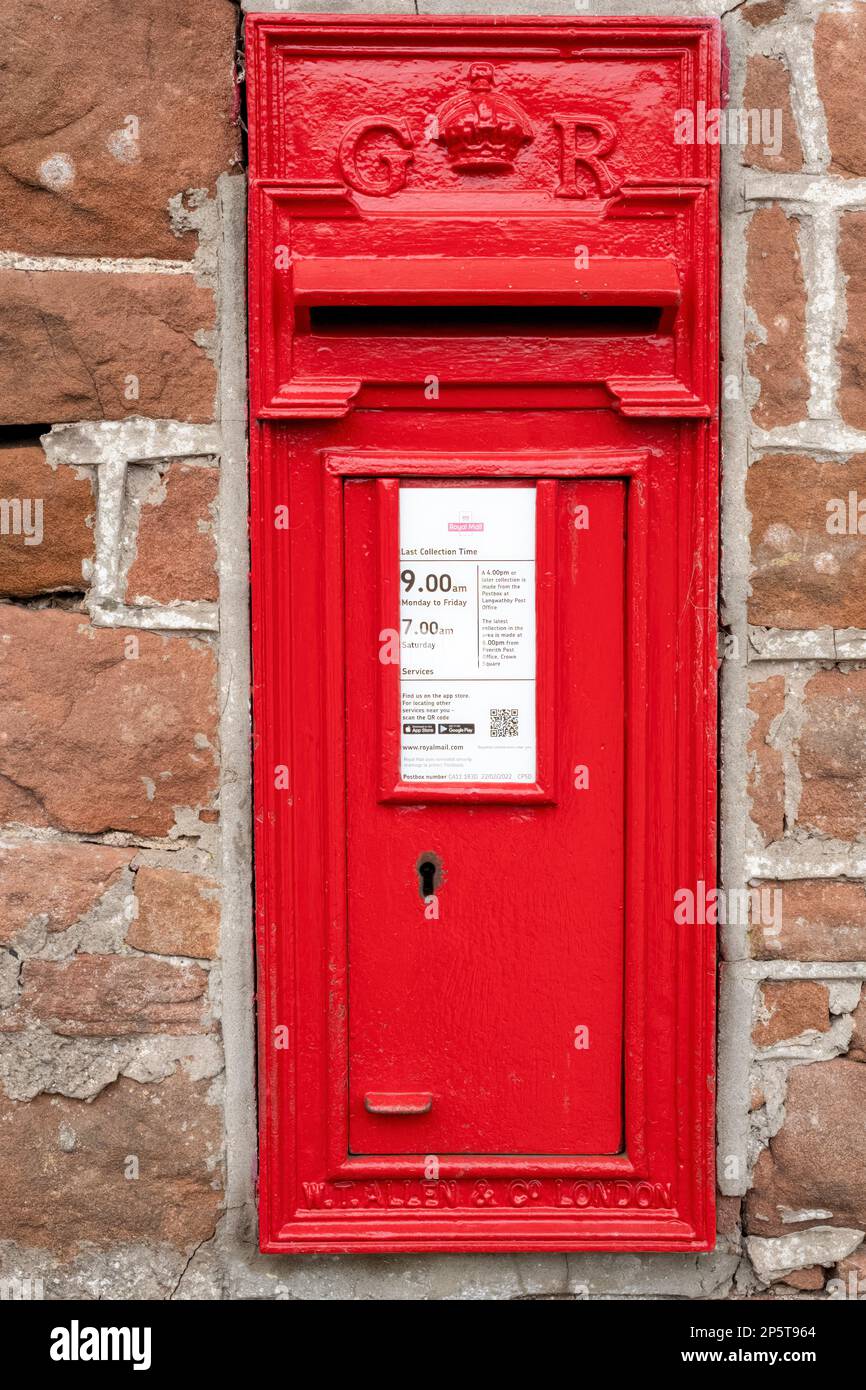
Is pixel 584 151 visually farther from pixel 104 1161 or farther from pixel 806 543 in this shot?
pixel 104 1161

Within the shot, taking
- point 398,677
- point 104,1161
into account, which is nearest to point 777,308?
point 398,677

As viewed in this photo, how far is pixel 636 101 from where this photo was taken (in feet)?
5.86

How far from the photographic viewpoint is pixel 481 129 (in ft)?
5.75

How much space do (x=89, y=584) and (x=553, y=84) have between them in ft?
3.83

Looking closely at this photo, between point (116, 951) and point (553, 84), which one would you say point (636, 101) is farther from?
point (116, 951)

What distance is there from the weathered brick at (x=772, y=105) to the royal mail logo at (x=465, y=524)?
31.2 inches

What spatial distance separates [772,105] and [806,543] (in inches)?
29.9

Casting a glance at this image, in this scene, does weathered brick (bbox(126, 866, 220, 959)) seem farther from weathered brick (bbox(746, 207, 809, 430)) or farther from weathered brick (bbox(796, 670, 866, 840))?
weathered brick (bbox(746, 207, 809, 430))

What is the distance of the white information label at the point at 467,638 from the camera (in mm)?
1798

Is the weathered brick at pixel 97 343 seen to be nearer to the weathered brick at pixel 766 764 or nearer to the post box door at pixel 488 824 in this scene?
the post box door at pixel 488 824

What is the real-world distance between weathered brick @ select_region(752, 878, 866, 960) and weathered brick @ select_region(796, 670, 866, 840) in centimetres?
10

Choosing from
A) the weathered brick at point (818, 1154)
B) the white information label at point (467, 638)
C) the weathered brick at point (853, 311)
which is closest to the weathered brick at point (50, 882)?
the white information label at point (467, 638)

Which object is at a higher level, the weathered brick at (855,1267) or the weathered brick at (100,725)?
the weathered brick at (100,725)

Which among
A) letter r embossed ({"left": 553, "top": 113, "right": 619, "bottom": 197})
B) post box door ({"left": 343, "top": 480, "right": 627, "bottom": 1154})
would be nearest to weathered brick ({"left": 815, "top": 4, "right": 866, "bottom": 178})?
letter r embossed ({"left": 553, "top": 113, "right": 619, "bottom": 197})
